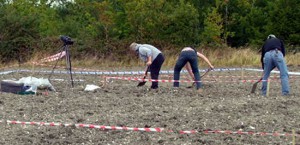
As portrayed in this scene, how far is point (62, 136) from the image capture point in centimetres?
791

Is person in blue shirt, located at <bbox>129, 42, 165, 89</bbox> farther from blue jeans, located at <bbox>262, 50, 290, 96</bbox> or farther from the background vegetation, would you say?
the background vegetation

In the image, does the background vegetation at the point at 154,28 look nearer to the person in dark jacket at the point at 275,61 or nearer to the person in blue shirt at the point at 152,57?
the person in blue shirt at the point at 152,57

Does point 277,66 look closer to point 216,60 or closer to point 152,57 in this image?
point 152,57

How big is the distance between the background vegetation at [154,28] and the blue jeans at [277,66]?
524 inches

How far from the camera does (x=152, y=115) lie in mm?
9492

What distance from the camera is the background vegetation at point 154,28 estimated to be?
2977cm

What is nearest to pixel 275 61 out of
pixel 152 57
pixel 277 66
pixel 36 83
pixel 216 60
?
pixel 277 66

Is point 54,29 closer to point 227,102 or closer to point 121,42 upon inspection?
point 121,42

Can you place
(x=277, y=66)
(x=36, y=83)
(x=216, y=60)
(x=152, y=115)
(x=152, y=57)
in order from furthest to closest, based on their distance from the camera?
(x=216, y=60), (x=152, y=57), (x=36, y=83), (x=277, y=66), (x=152, y=115)

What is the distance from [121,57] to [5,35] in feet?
20.7

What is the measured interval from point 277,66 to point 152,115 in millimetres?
4376

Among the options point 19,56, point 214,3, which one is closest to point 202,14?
point 214,3

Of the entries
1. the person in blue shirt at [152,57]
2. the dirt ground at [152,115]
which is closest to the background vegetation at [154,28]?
the person in blue shirt at [152,57]

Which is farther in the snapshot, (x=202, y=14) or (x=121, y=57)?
(x=202, y=14)
